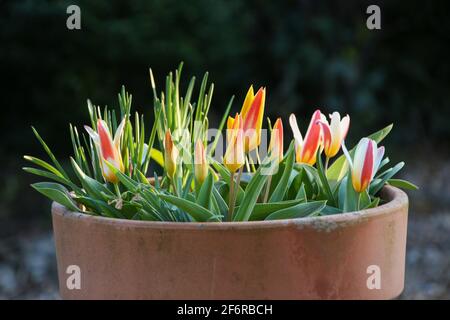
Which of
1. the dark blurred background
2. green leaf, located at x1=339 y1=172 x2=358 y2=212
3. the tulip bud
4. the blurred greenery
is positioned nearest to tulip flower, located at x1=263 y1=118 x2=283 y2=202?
green leaf, located at x1=339 y1=172 x2=358 y2=212

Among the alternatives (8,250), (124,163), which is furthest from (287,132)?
(124,163)

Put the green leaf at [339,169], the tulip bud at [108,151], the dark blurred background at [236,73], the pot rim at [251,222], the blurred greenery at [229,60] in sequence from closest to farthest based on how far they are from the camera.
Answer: the pot rim at [251,222]
the tulip bud at [108,151]
the green leaf at [339,169]
the dark blurred background at [236,73]
the blurred greenery at [229,60]

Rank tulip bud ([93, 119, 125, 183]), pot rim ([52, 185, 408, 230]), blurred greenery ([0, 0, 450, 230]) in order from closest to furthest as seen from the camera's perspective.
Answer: pot rim ([52, 185, 408, 230])
tulip bud ([93, 119, 125, 183])
blurred greenery ([0, 0, 450, 230])

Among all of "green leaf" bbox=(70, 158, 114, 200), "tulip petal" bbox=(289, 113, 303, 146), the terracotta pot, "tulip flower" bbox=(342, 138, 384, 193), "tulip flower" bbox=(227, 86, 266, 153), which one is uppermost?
"tulip flower" bbox=(227, 86, 266, 153)

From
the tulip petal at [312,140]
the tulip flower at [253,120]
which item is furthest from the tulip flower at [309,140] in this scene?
the tulip flower at [253,120]

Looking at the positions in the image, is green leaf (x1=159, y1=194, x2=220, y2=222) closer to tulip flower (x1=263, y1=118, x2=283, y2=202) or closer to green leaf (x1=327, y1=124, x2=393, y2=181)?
tulip flower (x1=263, y1=118, x2=283, y2=202)

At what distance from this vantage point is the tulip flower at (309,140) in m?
1.04

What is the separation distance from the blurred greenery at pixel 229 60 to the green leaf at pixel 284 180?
6.65 feet

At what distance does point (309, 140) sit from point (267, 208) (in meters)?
0.14

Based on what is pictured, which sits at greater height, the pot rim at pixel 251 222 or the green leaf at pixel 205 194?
the green leaf at pixel 205 194

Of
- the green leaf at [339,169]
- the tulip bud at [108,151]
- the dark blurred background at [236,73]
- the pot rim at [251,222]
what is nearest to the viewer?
the pot rim at [251,222]

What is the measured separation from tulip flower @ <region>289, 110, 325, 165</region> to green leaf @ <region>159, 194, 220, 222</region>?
196mm

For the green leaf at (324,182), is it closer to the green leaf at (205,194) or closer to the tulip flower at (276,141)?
the tulip flower at (276,141)

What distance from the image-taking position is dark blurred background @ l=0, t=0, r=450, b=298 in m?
2.90
